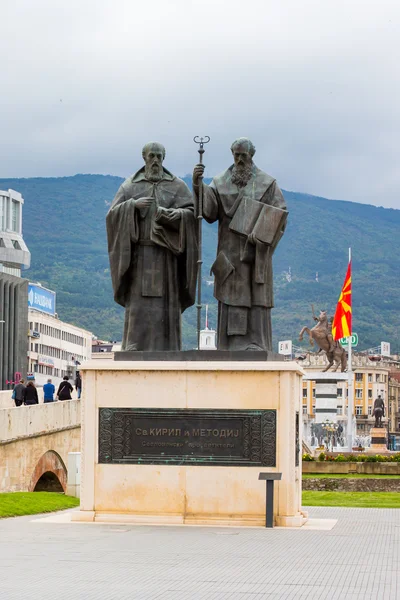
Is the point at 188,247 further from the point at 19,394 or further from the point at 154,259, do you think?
the point at 19,394

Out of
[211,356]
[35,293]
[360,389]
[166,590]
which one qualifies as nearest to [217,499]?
[211,356]

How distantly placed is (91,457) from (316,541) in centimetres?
400

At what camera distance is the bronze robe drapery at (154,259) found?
19.2 meters

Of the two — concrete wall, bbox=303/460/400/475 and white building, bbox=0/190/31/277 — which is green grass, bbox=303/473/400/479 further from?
white building, bbox=0/190/31/277

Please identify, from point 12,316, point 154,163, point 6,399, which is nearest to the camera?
point 154,163

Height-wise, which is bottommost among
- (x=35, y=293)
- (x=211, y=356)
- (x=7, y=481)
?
(x=7, y=481)

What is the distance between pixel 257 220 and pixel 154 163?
2004 mm

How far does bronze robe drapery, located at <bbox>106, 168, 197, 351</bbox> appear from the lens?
1920 centimetres

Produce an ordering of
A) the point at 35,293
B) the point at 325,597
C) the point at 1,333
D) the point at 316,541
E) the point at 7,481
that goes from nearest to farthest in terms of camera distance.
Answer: the point at 325,597 → the point at 316,541 → the point at 7,481 → the point at 1,333 → the point at 35,293

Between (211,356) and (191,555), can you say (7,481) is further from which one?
(191,555)

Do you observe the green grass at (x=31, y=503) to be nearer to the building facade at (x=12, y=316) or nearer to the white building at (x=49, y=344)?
the building facade at (x=12, y=316)

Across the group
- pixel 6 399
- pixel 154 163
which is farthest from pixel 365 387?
pixel 154 163

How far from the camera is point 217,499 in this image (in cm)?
1758

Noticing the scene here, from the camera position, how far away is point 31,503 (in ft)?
75.9
